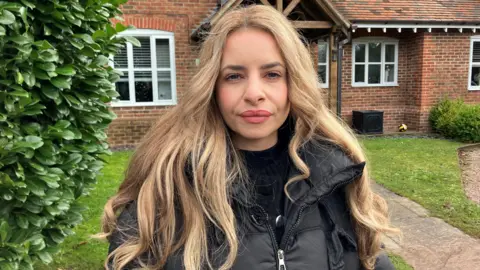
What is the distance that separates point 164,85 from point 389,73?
6772mm

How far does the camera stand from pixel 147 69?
402 inches

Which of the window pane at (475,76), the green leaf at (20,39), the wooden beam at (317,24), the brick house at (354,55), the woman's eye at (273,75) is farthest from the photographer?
the window pane at (475,76)

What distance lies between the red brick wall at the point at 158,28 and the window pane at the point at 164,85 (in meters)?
0.27

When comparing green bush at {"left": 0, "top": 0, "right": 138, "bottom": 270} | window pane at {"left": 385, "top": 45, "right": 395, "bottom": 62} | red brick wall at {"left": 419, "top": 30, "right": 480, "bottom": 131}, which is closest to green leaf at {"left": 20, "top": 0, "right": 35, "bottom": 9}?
green bush at {"left": 0, "top": 0, "right": 138, "bottom": 270}

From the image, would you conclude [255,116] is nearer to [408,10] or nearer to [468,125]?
[468,125]

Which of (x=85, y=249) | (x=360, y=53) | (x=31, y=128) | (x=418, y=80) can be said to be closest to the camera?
(x=31, y=128)

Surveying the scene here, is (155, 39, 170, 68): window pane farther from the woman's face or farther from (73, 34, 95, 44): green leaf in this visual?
the woman's face

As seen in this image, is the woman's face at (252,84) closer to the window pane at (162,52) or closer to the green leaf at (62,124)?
the green leaf at (62,124)

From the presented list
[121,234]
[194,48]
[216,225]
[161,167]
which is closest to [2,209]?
[121,234]

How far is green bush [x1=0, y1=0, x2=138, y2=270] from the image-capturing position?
2072mm

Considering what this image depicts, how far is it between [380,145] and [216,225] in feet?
29.4

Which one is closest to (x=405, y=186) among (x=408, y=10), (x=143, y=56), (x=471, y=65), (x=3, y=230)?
(x=3, y=230)

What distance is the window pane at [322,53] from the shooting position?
1197 centimetres

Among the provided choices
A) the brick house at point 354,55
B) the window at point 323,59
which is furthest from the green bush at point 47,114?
the window at point 323,59
